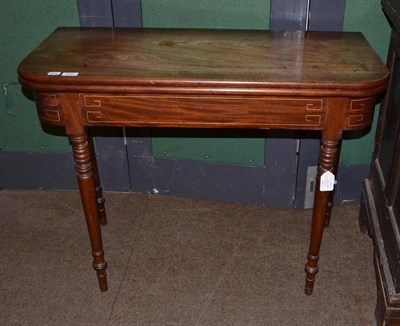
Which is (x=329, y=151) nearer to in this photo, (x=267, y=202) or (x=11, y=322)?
(x=267, y=202)

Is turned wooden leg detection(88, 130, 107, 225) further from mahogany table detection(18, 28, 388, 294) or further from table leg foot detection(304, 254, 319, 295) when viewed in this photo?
table leg foot detection(304, 254, 319, 295)

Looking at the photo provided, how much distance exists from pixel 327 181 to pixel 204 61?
602mm

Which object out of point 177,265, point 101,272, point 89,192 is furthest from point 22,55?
point 177,265

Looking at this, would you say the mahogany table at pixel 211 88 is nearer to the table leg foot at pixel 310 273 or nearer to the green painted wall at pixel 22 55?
the table leg foot at pixel 310 273

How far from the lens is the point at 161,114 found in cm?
188

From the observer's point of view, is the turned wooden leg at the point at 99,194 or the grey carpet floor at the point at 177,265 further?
the turned wooden leg at the point at 99,194

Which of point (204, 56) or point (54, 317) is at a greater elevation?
point (204, 56)

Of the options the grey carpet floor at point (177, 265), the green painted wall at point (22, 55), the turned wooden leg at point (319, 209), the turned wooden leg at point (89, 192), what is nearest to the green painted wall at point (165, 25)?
the green painted wall at point (22, 55)

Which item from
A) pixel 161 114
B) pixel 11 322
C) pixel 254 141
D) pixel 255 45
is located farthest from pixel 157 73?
pixel 11 322

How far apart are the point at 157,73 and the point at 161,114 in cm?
14

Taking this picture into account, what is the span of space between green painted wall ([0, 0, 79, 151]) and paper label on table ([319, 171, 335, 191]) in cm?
133

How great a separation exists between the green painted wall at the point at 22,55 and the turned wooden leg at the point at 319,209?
4.27 feet

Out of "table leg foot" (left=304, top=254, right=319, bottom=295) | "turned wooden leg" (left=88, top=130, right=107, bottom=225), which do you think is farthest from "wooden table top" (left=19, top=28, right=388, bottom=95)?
"table leg foot" (left=304, top=254, right=319, bottom=295)

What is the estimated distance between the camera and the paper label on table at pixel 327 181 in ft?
6.40
